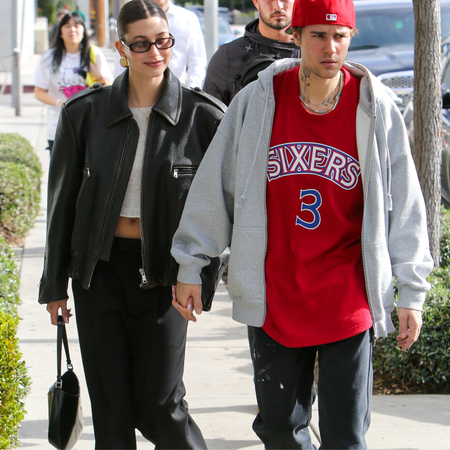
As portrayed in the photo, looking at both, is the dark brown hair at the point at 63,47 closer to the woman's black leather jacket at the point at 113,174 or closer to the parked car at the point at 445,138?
the parked car at the point at 445,138

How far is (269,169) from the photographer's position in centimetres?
263

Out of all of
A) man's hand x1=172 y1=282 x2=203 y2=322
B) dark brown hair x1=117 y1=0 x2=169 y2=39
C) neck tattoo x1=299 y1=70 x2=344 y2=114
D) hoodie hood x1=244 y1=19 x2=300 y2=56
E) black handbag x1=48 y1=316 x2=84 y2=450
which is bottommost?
black handbag x1=48 y1=316 x2=84 y2=450

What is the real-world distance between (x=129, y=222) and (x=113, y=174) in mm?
198

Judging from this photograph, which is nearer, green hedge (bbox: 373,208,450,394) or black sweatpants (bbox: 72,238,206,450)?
black sweatpants (bbox: 72,238,206,450)

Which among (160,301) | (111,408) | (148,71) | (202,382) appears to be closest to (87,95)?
(148,71)

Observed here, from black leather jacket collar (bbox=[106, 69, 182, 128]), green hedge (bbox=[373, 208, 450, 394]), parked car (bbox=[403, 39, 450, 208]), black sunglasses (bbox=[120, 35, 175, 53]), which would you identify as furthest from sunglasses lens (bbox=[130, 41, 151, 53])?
parked car (bbox=[403, 39, 450, 208])

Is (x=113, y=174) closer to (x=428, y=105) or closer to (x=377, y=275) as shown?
(x=377, y=275)

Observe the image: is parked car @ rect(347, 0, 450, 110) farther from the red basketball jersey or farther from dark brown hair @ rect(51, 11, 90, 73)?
the red basketball jersey

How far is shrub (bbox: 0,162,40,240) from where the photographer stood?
279 inches

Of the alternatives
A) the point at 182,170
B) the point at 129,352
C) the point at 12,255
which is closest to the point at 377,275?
the point at 182,170

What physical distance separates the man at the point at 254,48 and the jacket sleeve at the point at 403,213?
1.34 metres

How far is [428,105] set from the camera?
4.83 meters

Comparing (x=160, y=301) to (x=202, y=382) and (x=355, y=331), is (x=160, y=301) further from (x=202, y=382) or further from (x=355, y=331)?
(x=202, y=382)

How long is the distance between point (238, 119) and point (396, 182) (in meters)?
0.59
